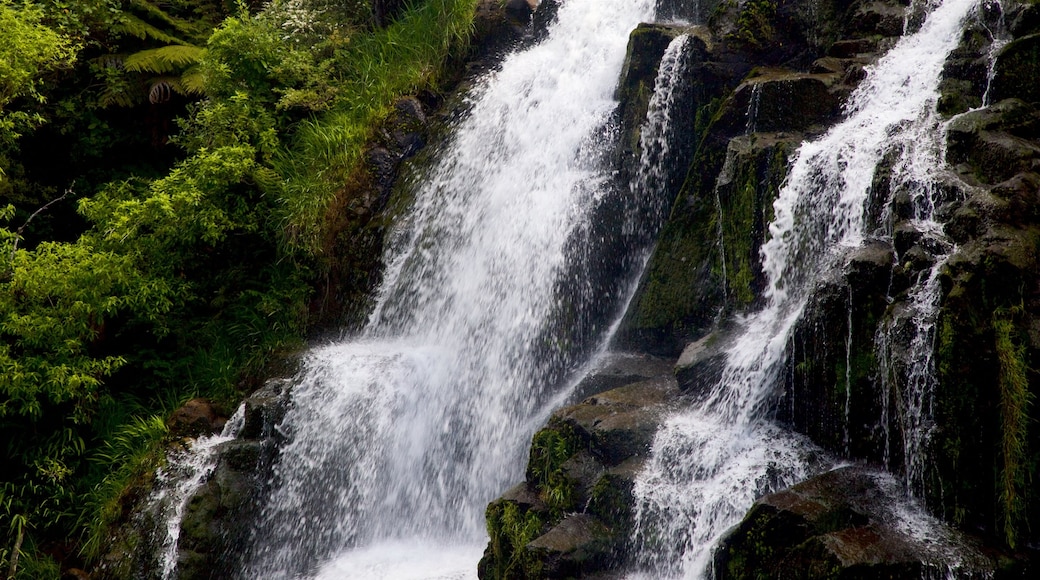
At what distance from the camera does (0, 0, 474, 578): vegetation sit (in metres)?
8.29

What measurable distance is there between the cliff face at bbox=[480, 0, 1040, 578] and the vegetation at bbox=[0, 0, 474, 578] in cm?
463

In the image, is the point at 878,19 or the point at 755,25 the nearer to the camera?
the point at 878,19

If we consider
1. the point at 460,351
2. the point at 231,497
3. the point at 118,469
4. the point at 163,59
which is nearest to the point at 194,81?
the point at 163,59

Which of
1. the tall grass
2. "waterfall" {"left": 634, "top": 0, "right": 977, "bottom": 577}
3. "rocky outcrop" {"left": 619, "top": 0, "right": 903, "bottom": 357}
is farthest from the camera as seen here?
the tall grass

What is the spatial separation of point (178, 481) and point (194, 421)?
85 cm

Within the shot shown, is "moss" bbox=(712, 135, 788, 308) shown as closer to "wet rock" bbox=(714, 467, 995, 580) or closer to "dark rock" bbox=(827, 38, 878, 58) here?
"dark rock" bbox=(827, 38, 878, 58)

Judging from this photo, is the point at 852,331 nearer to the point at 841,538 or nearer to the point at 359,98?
the point at 841,538

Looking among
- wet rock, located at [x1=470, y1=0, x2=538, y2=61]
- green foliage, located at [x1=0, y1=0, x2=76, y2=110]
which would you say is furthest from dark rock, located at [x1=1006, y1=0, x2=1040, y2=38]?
green foliage, located at [x1=0, y1=0, x2=76, y2=110]

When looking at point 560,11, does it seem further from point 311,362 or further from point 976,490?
point 976,490

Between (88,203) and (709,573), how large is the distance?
7932mm

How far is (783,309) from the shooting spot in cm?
623

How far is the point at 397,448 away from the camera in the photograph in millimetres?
7836

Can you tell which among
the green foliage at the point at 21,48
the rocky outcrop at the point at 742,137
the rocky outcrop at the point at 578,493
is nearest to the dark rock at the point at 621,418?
the rocky outcrop at the point at 578,493

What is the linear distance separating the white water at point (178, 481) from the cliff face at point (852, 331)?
3140 millimetres
